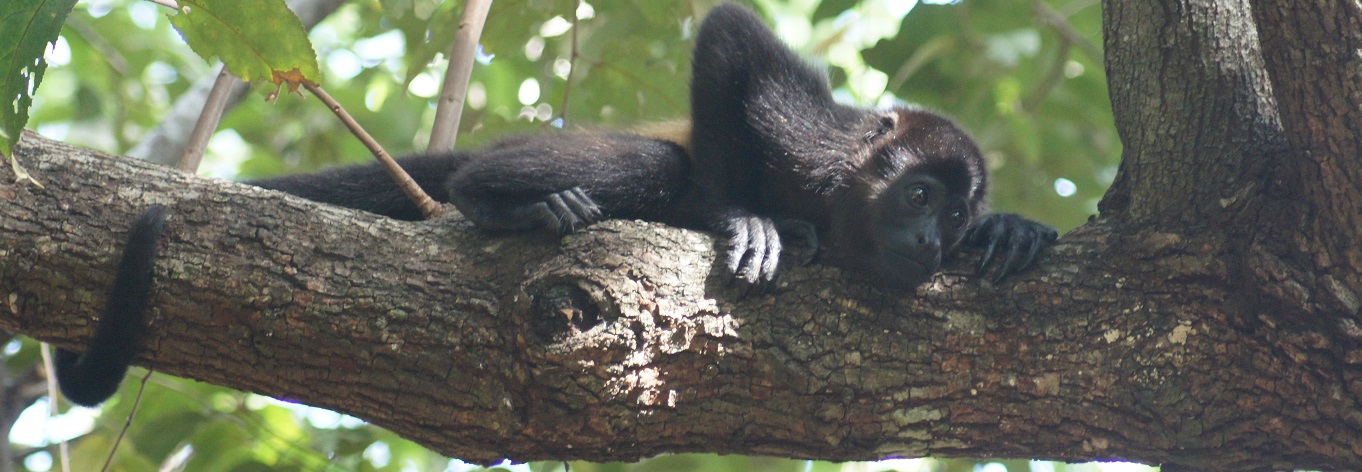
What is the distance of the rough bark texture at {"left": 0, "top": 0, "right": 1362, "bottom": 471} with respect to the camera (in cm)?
236

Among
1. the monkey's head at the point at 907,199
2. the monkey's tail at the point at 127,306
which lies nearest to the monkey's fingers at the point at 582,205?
the monkey's head at the point at 907,199

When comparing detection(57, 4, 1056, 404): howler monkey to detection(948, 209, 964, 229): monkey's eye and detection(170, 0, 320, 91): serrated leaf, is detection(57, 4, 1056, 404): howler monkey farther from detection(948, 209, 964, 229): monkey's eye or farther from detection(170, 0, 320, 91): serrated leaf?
detection(170, 0, 320, 91): serrated leaf

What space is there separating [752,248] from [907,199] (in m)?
0.88

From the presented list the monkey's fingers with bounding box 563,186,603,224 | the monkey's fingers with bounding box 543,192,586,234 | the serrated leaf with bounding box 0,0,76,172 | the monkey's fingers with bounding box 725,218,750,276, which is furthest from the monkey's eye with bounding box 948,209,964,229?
the serrated leaf with bounding box 0,0,76,172

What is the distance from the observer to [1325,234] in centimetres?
244

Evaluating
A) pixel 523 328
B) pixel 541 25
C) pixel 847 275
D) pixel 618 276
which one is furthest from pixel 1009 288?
pixel 541 25

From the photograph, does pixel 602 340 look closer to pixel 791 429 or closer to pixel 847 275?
pixel 791 429

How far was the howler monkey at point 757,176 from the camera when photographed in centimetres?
284

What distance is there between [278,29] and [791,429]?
1.44m

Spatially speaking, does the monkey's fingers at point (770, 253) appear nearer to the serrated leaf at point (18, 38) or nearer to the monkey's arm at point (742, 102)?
the monkey's arm at point (742, 102)

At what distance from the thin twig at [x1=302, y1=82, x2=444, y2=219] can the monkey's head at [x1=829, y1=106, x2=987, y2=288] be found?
1.18 meters

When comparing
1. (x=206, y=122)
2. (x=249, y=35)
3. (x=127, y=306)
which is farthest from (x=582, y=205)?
(x=206, y=122)

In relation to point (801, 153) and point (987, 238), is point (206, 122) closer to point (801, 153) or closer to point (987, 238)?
point (801, 153)

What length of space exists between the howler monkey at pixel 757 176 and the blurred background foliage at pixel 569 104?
1.80ft
